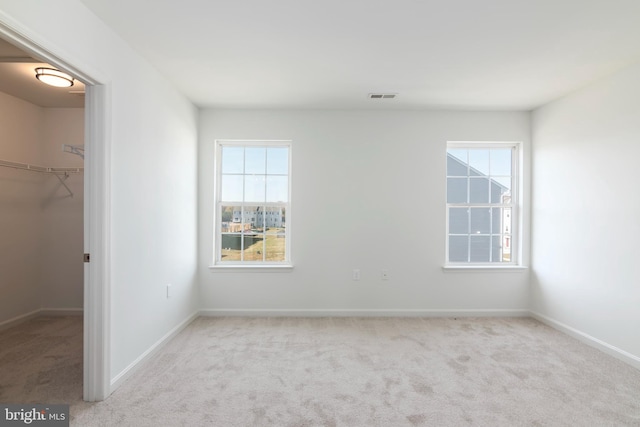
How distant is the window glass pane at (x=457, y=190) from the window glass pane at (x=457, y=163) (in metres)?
0.09

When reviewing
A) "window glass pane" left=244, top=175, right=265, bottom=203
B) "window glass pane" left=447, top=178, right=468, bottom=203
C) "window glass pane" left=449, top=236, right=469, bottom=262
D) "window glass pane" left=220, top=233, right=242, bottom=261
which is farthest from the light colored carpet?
"window glass pane" left=447, top=178, right=468, bottom=203

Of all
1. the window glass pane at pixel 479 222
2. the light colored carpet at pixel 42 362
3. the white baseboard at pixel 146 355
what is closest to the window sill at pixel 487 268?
the window glass pane at pixel 479 222

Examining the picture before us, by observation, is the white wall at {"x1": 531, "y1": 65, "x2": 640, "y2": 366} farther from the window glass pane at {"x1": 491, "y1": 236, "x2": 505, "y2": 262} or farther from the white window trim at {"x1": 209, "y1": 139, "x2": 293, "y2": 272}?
the white window trim at {"x1": 209, "y1": 139, "x2": 293, "y2": 272}

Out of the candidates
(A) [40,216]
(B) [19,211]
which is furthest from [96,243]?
(A) [40,216]

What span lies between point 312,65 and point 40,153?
365 centimetres

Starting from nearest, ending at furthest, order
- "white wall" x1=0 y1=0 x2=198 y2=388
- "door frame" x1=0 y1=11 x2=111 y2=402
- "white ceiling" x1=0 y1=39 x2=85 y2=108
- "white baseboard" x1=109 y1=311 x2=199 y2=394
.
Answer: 1. "white wall" x1=0 y1=0 x2=198 y2=388
2. "door frame" x1=0 y1=11 x2=111 y2=402
3. "white baseboard" x1=109 y1=311 x2=199 y2=394
4. "white ceiling" x1=0 y1=39 x2=85 y2=108

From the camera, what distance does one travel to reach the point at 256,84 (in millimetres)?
3238

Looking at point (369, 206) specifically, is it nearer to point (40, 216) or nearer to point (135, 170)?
point (135, 170)

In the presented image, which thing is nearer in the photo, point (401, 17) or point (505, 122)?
point (401, 17)

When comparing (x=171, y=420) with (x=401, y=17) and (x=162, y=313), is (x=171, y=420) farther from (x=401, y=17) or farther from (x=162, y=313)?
(x=401, y=17)

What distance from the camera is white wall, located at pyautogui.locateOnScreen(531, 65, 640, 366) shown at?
9.26 feet

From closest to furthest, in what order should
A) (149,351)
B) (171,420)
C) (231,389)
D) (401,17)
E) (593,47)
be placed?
(171,420) → (401,17) → (231,389) → (593,47) → (149,351)

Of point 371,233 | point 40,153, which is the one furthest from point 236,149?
point 40,153

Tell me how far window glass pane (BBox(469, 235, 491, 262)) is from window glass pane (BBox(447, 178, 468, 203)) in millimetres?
518
